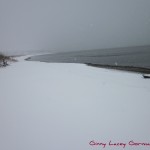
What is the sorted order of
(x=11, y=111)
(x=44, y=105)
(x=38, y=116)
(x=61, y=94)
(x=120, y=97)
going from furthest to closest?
1. (x=61, y=94)
2. (x=120, y=97)
3. (x=44, y=105)
4. (x=11, y=111)
5. (x=38, y=116)

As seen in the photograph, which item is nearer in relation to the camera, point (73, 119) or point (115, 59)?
point (73, 119)

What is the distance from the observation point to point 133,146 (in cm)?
786

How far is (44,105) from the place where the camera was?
13.0 meters

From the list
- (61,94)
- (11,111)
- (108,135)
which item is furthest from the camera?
(61,94)

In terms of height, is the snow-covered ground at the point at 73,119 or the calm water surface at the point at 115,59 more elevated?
the calm water surface at the point at 115,59

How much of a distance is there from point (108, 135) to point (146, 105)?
5.04 meters

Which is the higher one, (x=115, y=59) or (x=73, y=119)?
(x=115, y=59)

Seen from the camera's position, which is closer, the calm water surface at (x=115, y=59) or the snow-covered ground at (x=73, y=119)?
the snow-covered ground at (x=73, y=119)

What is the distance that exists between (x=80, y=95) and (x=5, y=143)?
824 cm

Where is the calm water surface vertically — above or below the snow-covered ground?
above

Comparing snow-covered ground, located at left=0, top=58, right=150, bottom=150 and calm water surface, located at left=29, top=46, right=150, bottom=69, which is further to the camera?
calm water surface, located at left=29, top=46, right=150, bottom=69

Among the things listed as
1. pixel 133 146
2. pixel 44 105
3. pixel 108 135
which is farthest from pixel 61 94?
pixel 133 146

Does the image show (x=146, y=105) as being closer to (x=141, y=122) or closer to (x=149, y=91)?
(x=141, y=122)

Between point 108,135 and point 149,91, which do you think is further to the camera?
point 149,91
